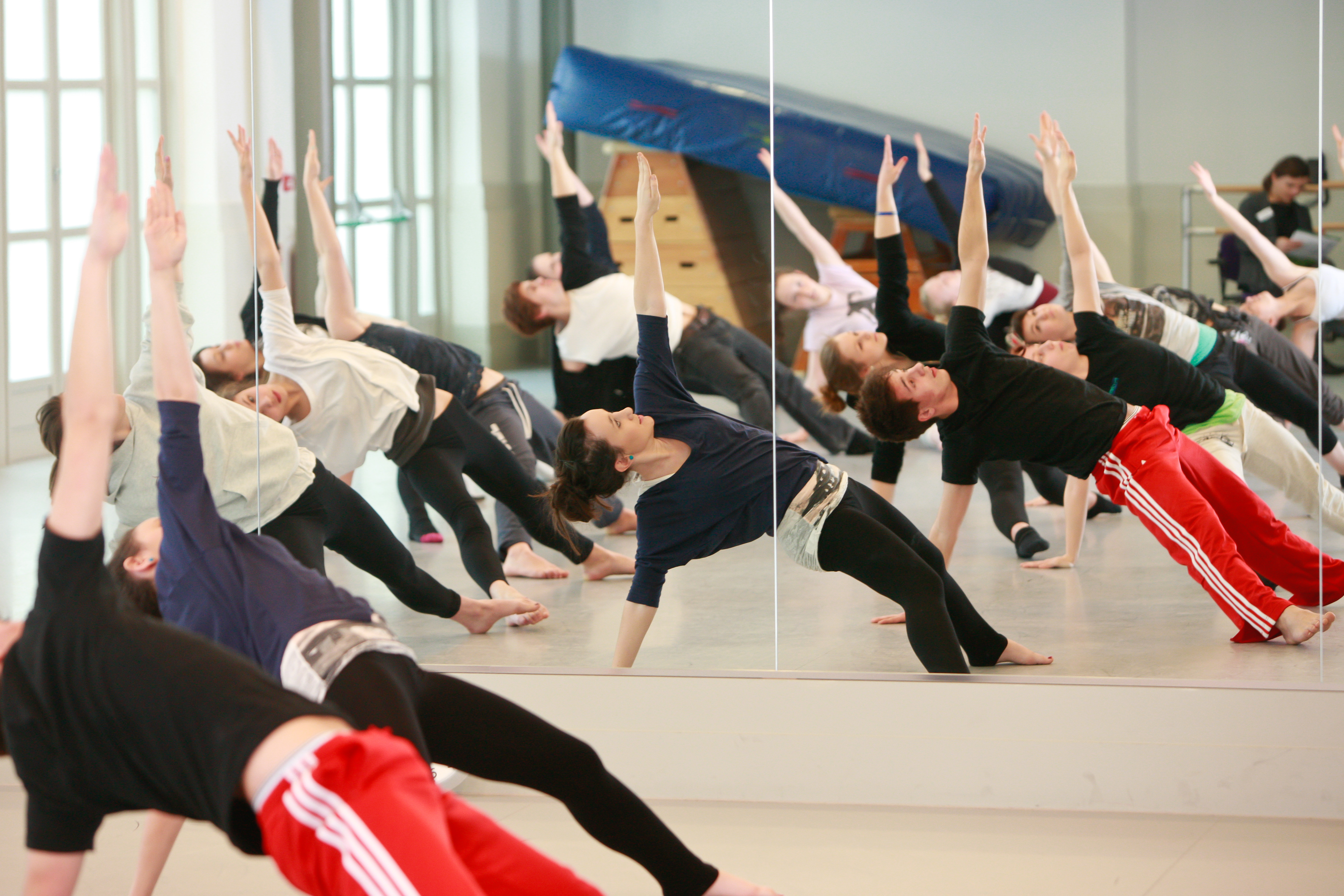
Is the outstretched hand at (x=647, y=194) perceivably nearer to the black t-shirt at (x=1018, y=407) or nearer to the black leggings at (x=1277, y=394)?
the black t-shirt at (x=1018, y=407)

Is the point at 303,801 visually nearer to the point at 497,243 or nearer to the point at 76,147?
the point at 497,243

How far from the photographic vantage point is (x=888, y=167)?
334cm

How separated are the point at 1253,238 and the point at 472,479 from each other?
7.25 feet

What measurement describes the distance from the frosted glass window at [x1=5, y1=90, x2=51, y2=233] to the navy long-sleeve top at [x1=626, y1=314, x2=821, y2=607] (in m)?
1.86

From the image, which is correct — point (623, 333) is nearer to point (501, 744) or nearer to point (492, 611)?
point (492, 611)

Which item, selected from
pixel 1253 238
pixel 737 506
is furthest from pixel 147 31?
pixel 1253 238

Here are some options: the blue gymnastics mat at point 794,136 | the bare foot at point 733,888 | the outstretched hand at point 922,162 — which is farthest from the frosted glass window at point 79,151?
the bare foot at point 733,888

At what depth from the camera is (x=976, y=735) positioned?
3.21 metres

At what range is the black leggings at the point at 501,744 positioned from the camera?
2184mm

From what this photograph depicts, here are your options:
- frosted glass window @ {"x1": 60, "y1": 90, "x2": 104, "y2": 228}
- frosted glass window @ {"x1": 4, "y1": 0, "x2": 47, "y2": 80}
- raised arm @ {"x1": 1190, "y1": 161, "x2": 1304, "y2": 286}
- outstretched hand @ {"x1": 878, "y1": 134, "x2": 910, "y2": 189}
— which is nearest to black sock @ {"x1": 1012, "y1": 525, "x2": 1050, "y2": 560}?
raised arm @ {"x1": 1190, "y1": 161, "x2": 1304, "y2": 286}

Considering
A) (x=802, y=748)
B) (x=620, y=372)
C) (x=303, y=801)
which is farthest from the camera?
(x=620, y=372)

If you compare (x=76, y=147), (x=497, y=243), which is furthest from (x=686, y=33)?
(x=76, y=147)

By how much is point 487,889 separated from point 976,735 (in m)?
1.67

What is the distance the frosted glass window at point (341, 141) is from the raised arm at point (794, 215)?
1.19 m
